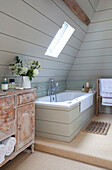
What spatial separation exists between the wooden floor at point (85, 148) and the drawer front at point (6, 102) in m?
0.92

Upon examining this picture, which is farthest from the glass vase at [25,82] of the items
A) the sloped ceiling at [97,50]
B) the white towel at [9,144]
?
the sloped ceiling at [97,50]

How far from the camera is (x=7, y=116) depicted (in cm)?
167

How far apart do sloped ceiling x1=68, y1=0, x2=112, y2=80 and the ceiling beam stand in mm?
275

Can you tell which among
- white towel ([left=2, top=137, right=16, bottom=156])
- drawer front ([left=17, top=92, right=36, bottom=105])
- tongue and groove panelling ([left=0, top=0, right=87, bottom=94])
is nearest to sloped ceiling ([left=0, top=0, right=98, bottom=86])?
tongue and groove panelling ([left=0, top=0, right=87, bottom=94])

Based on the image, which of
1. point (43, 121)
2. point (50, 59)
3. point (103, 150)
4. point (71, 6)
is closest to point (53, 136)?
point (43, 121)

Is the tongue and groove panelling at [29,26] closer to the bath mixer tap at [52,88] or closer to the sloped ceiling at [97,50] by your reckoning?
the sloped ceiling at [97,50]

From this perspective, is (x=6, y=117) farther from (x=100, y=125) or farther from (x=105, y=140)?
(x=100, y=125)

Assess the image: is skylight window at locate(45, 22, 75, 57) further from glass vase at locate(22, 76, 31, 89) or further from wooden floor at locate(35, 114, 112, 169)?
wooden floor at locate(35, 114, 112, 169)

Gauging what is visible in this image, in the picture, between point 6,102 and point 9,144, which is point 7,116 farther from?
point 9,144

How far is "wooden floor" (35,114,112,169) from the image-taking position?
1910mm

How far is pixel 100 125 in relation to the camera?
3141 millimetres

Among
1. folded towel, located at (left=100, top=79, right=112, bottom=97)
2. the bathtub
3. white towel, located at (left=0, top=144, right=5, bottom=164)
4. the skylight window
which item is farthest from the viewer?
folded towel, located at (left=100, top=79, right=112, bottom=97)

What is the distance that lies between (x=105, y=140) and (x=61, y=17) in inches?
81.9

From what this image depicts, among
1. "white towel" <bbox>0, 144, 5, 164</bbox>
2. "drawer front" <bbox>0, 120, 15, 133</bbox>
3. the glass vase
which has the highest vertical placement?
the glass vase
